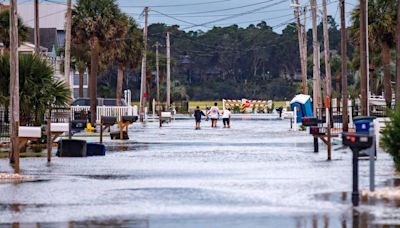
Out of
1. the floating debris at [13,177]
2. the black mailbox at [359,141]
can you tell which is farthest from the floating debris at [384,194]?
the floating debris at [13,177]

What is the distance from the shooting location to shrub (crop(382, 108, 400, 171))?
22.4m

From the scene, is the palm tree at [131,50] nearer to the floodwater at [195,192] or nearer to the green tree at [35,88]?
the green tree at [35,88]

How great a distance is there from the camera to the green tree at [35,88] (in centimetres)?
3603

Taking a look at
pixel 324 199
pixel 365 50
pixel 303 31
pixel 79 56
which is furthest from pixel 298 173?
pixel 79 56

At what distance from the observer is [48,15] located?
11562 centimetres

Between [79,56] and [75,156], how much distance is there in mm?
57200

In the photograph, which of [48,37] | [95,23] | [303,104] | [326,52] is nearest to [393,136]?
[326,52]

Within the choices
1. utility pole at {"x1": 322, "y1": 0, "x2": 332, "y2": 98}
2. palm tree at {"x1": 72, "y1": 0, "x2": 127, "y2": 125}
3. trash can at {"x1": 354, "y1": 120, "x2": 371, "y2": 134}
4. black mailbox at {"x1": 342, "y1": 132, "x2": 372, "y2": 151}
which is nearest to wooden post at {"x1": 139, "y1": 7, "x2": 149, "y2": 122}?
palm tree at {"x1": 72, "y1": 0, "x2": 127, "y2": 125}

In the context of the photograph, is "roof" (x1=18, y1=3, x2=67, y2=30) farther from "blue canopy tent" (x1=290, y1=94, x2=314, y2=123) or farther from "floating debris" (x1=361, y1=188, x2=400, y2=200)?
"floating debris" (x1=361, y1=188, x2=400, y2=200)

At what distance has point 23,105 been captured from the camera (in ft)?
118

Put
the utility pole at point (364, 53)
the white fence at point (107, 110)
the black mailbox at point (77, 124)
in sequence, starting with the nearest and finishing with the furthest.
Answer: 1. the utility pole at point (364, 53)
2. the black mailbox at point (77, 124)
3. the white fence at point (107, 110)

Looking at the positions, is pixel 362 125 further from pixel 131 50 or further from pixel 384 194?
pixel 131 50

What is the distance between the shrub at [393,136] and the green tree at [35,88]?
16130 mm

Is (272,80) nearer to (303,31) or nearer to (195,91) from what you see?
(195,91)
